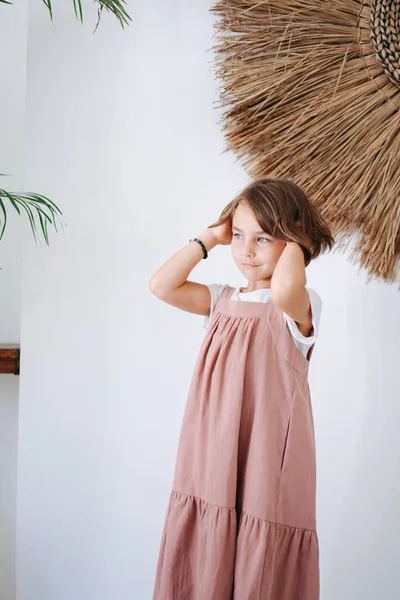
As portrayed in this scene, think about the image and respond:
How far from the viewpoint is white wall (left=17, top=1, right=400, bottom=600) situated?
1.53 m

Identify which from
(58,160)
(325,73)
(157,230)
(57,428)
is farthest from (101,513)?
(325,73)

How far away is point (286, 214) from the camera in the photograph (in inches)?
40.6

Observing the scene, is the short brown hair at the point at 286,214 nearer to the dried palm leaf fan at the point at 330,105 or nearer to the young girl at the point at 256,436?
the young girl at the point at 256,436

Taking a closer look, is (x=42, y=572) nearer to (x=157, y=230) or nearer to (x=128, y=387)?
(x=128, y=387)

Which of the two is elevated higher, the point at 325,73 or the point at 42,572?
the point at 325,73

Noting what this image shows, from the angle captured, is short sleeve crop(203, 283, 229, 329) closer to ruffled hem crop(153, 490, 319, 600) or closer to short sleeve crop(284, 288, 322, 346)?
short sleeve crop(284, 288, 322, 346)

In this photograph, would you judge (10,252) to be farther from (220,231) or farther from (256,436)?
(256,436)

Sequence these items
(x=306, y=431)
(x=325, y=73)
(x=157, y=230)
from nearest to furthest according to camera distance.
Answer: (x=306, y=431) → (x=325, y=73) → (x=157, y=230)

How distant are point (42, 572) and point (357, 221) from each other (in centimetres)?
108

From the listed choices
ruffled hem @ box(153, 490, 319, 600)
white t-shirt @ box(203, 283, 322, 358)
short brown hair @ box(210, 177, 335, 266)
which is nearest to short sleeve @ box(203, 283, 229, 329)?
white t-shirt @ box(203, 283, 322, 358)

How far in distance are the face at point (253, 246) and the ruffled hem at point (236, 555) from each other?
0.38 metres

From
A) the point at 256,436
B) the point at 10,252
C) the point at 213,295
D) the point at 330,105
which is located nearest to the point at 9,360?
the point at 10,252

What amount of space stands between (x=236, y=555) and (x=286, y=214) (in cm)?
53

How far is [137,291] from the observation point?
60.7 inches
